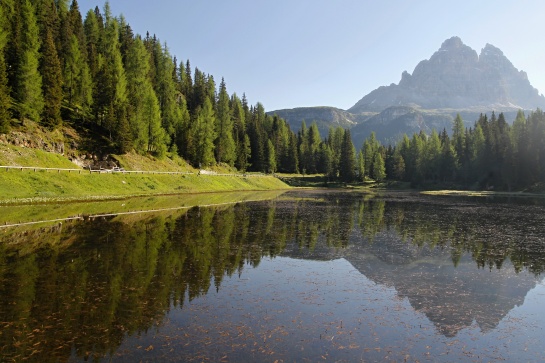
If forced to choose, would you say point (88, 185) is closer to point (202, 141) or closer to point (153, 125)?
point (153, 125)

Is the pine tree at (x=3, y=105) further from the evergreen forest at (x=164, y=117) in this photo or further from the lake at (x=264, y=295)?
the lake at (x=264, y=295)

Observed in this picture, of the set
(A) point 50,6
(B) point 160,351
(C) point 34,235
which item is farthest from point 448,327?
(A) point 50,6

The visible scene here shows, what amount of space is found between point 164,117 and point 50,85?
119ft

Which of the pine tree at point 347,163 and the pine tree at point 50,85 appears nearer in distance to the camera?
the pine tree at point 50,85

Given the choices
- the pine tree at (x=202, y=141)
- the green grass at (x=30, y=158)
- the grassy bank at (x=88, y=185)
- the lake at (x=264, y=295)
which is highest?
the pine tree at (x=202, y=141)

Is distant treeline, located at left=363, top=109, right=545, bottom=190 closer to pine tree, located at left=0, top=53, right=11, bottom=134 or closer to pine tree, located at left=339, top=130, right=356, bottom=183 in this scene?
pine tree, located at left=339, top=130, right=356, bottom=183

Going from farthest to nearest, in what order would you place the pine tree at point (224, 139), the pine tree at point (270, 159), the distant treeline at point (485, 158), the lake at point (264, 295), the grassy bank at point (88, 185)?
1. the pine tree at point (270, 159)
2. the pine tree at point (224, 139)
3. the distant treeline at point (485, 158)
4. the grassy bank at point (88, 185)
5. the lake at point (264, 295)

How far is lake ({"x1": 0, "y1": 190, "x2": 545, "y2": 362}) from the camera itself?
1083cm

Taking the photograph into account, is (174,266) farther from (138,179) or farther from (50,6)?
(50,6)

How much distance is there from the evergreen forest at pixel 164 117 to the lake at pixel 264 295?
47268mm

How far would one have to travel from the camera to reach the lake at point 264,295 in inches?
426

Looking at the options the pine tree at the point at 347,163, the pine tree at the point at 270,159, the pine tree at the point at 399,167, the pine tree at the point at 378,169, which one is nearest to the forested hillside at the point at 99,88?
the pine tree at the point at 270,159

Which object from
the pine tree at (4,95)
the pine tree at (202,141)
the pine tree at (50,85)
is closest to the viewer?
the pine tree at (4,95)

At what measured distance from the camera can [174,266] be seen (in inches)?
787
